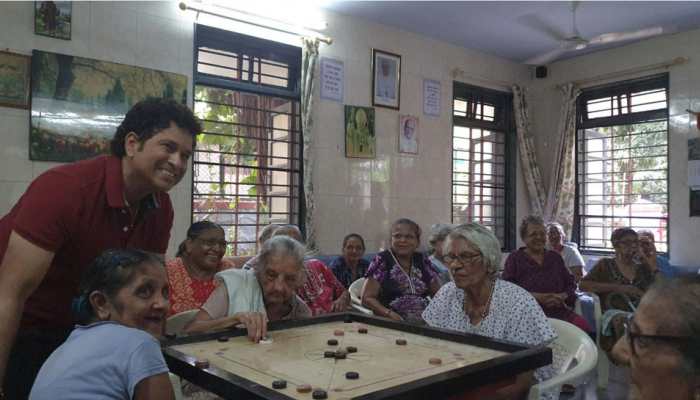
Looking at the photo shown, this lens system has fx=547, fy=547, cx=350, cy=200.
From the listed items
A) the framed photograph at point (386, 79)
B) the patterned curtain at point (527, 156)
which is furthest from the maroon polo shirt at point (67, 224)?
the patterned curtain at point (527, 156)

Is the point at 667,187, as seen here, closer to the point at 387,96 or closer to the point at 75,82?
the point at 387,96

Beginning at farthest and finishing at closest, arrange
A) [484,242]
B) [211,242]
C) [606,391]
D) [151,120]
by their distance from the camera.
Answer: [606,391]
[211,242]
[484,242]
[151,120]

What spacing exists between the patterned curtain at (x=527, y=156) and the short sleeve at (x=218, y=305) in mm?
5747

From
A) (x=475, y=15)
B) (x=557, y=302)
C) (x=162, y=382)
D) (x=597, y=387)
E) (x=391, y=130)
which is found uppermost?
(x=475, y=15)

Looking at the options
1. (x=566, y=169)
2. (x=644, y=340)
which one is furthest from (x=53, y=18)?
(x=566, y=169)

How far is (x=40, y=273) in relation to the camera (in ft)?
4.97

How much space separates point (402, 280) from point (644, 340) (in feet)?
9.25

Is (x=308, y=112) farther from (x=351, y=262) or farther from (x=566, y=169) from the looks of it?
(x=566, y=169)

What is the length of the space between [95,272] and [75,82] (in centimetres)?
321

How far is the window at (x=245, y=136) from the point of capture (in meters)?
5.02

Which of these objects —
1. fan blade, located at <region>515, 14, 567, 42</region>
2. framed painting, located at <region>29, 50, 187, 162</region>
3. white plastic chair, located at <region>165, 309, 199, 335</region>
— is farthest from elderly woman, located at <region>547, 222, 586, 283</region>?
white plastic chair, located at <region>165, 309, 199, 335</region>

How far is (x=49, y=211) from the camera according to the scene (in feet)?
5.00

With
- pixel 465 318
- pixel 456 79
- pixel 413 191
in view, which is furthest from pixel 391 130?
pixel 465 318

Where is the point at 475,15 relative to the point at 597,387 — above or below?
above
